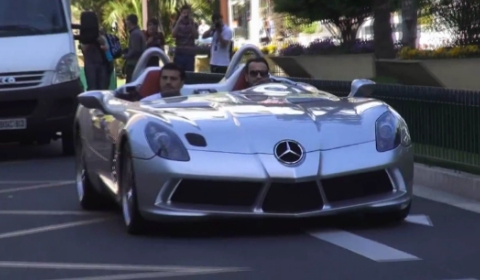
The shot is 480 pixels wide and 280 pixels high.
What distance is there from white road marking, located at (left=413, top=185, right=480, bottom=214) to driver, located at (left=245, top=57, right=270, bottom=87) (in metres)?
1.66

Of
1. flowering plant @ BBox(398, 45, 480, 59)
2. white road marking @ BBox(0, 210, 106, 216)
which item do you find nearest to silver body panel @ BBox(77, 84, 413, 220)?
white road marking @ BBox(0, 210, 106, 216)

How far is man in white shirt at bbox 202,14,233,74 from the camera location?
22453 mm

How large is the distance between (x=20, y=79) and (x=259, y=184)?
709 cm

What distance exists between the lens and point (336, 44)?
78.9ft

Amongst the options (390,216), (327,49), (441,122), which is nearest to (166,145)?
(390,216)

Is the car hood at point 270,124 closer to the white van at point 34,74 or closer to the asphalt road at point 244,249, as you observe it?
the asphalt road at point 244,249

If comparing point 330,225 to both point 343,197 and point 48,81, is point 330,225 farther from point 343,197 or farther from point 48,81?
point 48,81

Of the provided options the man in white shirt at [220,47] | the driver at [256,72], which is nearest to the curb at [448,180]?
the driver at [256,72]

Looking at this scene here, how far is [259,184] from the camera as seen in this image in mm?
8164

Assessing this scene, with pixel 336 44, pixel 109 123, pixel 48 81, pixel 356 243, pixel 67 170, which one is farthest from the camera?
pixel 336 44

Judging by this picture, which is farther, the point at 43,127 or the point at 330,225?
the point at 43,127

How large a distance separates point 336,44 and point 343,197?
52.0ft

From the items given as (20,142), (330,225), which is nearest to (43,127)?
(20,142)

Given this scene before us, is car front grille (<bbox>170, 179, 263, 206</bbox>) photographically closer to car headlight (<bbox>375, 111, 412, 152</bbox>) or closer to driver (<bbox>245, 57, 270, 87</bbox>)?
car headlight (<bbox>375, 111, 412, 152</bbox>)
